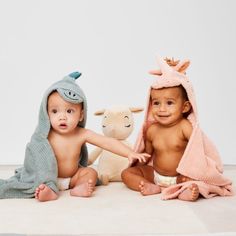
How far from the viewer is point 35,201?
1.64m

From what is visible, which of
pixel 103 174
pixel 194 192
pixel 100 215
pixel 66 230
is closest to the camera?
pixel 66 230

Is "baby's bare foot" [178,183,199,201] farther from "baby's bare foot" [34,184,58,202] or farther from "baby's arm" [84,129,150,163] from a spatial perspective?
"baby's bare foot" [34,184,58,202]

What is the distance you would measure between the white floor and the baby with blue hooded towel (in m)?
0.06

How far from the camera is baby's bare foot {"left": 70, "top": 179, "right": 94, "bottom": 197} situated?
1690 mm

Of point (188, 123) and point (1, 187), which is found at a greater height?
point (188, 123)

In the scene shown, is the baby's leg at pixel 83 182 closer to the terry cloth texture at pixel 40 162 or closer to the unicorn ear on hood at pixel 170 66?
the terry cloth texture at pixel 40 162

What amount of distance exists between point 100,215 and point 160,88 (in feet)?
1.85

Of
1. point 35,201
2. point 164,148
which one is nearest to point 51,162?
point 35,201

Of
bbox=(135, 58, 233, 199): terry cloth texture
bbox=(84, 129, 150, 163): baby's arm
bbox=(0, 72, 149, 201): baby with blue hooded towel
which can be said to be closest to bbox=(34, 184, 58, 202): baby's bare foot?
bbox=(0, 72, 149, 201): baby with blue hooded towel

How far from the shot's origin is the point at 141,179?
1786 millimetres

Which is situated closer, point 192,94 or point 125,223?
point 125,223

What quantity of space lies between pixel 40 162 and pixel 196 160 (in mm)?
564

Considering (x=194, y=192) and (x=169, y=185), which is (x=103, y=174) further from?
(x=194, y=192)

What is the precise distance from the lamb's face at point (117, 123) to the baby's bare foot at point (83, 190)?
0.34 m
